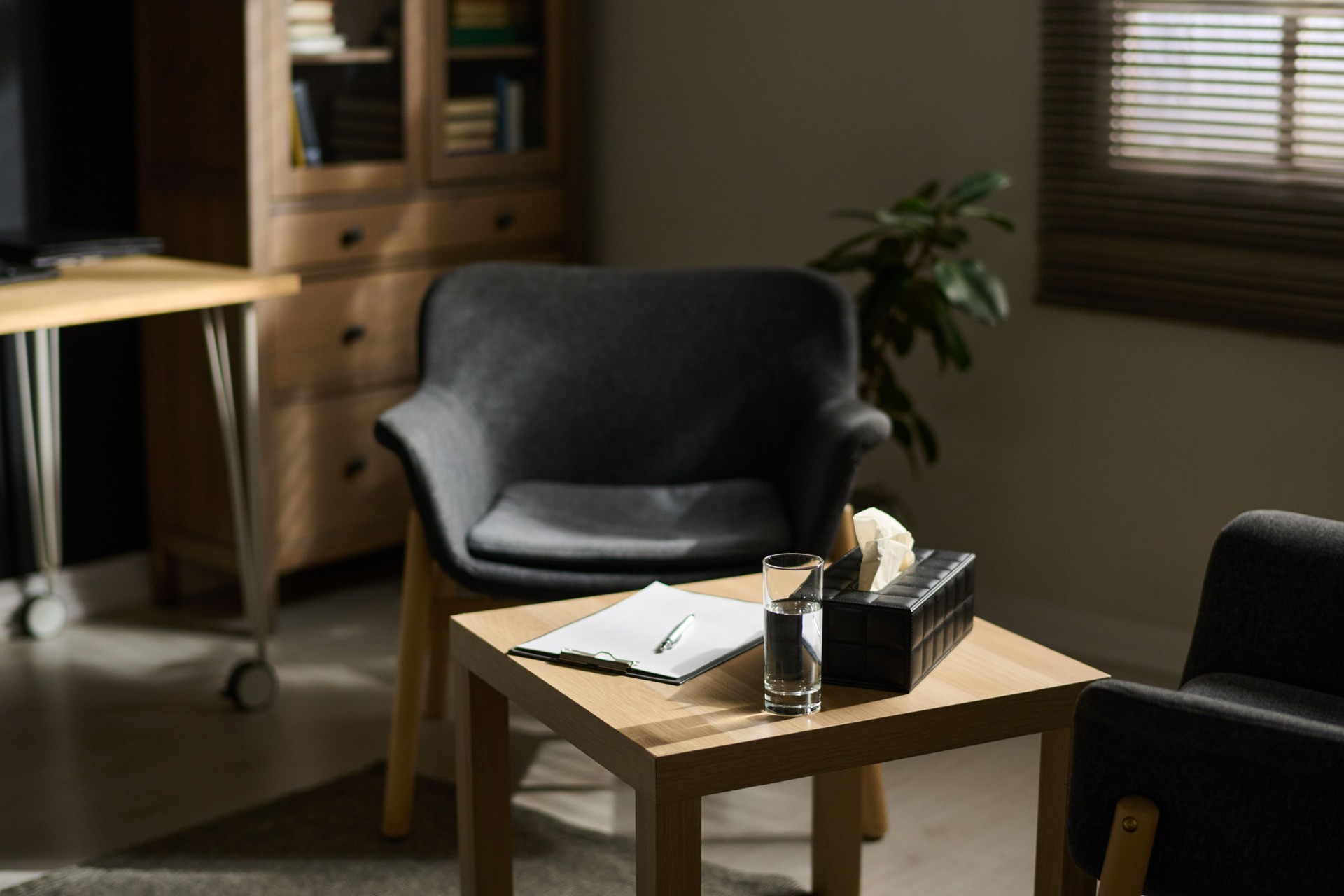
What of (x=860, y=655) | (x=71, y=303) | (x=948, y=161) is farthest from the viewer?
(x=948, y=161)

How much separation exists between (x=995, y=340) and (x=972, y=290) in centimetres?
39

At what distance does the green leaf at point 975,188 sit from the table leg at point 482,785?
4.96ft

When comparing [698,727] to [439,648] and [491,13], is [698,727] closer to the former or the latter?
[439,648]

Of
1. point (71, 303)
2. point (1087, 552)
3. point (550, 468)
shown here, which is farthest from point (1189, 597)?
point (71, 303)

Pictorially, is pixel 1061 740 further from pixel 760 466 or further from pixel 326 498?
pixel 326 498

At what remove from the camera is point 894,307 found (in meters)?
2.96

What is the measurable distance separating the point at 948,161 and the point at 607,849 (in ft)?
5.68

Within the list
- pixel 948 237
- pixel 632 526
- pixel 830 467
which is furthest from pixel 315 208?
pixel 830 467

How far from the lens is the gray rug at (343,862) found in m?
2.12

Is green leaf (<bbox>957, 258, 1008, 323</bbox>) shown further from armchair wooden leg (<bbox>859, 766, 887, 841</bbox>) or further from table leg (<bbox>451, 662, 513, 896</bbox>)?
table leg (<bbox>451, 662, 513, 896</bbox>)

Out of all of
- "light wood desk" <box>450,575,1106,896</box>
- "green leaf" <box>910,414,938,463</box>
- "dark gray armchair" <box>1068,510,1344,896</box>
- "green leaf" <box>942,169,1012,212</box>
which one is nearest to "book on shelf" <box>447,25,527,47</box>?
"green leaf" <box>942,169,1012,212</box>

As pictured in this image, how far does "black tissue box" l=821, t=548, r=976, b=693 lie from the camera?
61.5 inches

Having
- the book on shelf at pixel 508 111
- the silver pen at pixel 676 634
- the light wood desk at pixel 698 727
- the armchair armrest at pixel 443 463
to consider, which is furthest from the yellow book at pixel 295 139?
the silver pen at pixel 676 634

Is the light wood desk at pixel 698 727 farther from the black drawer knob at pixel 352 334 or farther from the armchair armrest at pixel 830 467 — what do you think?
the black drawer knob at pixel 352 334
